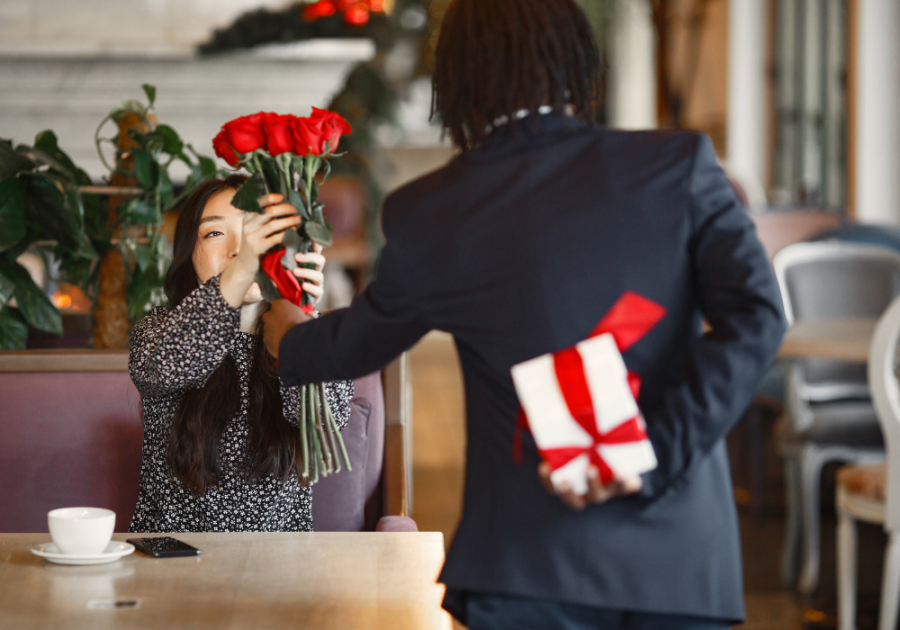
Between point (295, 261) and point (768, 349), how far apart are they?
22.6 inches

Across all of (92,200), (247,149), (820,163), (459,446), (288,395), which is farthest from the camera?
(820,163)

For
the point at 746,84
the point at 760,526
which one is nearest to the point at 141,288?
the point at 760,526

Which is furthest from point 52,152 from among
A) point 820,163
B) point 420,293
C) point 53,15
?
point 820,163

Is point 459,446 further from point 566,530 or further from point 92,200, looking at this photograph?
point 566,530

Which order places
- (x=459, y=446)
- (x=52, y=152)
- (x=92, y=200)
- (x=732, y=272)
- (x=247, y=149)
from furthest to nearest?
(x=459, y=446) < (x=92, y=200) < (x=52, y=152) < (x=247, y=149) < (x=732, y=272)

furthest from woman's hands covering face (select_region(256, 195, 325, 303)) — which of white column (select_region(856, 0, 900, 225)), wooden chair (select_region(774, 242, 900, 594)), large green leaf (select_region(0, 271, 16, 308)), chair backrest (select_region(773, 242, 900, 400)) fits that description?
white column (select_region(856, 0, 900, 225))

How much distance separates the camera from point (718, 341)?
0.84m

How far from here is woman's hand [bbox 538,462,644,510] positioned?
0.81m

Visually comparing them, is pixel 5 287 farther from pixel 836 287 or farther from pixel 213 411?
pixel 836 287

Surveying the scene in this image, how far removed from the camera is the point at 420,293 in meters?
0.91

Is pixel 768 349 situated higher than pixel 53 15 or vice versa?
pixel 53 15

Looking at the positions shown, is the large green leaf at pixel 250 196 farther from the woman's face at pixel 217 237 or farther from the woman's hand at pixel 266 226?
the woman's face at pixel 217 237

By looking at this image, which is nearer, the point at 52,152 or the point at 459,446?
the point at 52,152

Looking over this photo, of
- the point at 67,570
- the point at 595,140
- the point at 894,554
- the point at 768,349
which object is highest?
the point at 595,140
